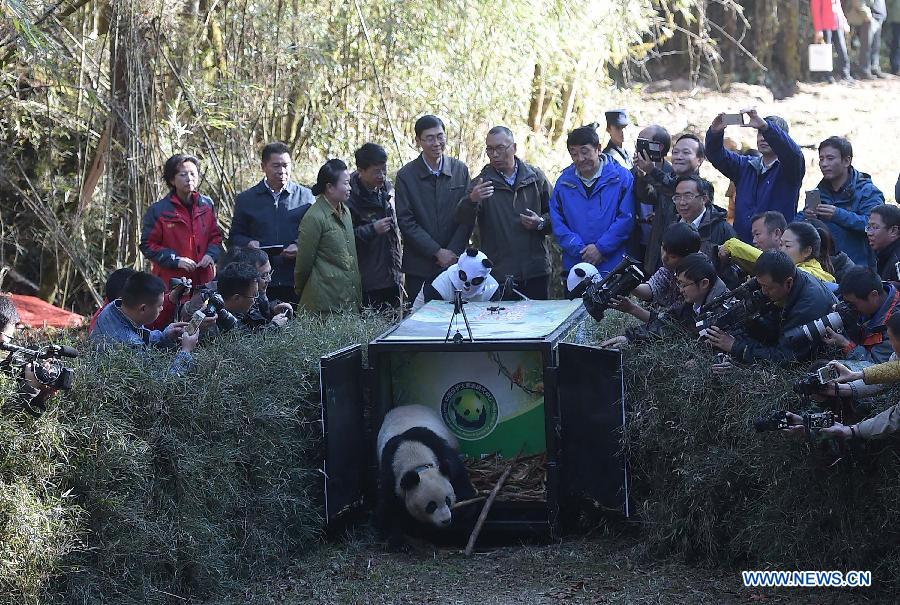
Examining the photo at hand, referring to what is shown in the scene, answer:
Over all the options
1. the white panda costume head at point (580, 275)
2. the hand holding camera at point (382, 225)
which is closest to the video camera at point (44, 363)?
the white panda costume head at point (580, 275)

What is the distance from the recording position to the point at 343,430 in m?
5.82

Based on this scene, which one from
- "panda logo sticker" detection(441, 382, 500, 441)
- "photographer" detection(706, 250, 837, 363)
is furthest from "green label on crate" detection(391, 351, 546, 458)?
"photographer" detection(706, 250, 837, 363)

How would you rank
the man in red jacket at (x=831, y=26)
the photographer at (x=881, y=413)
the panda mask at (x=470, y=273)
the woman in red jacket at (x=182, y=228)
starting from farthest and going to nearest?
the man in red jacket at (x=831, y=26), the woman in red jacket at (x=182, y=228), the panda mask at (x=470, y=273), the photographer at (x=881, y=413)

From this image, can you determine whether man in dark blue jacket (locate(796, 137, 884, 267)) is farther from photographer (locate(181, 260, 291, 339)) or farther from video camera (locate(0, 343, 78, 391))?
video camera (locate(0, 343, 78, 391))

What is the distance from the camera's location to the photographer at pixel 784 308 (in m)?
5.04

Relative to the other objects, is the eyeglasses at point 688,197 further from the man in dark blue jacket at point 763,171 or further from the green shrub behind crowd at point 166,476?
the green shrub behind crowd at point 166,476

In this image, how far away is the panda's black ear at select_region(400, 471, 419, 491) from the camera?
5574mm

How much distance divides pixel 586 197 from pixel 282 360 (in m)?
2.71

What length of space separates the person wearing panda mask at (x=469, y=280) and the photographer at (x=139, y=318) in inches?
67.2

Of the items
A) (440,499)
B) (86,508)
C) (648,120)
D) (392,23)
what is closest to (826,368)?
(440,499)

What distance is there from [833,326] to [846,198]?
7.52 feet

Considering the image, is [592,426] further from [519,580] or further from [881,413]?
[881,413]

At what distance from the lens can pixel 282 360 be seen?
224 inches

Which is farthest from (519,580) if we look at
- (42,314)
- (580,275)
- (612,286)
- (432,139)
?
(42,314)
